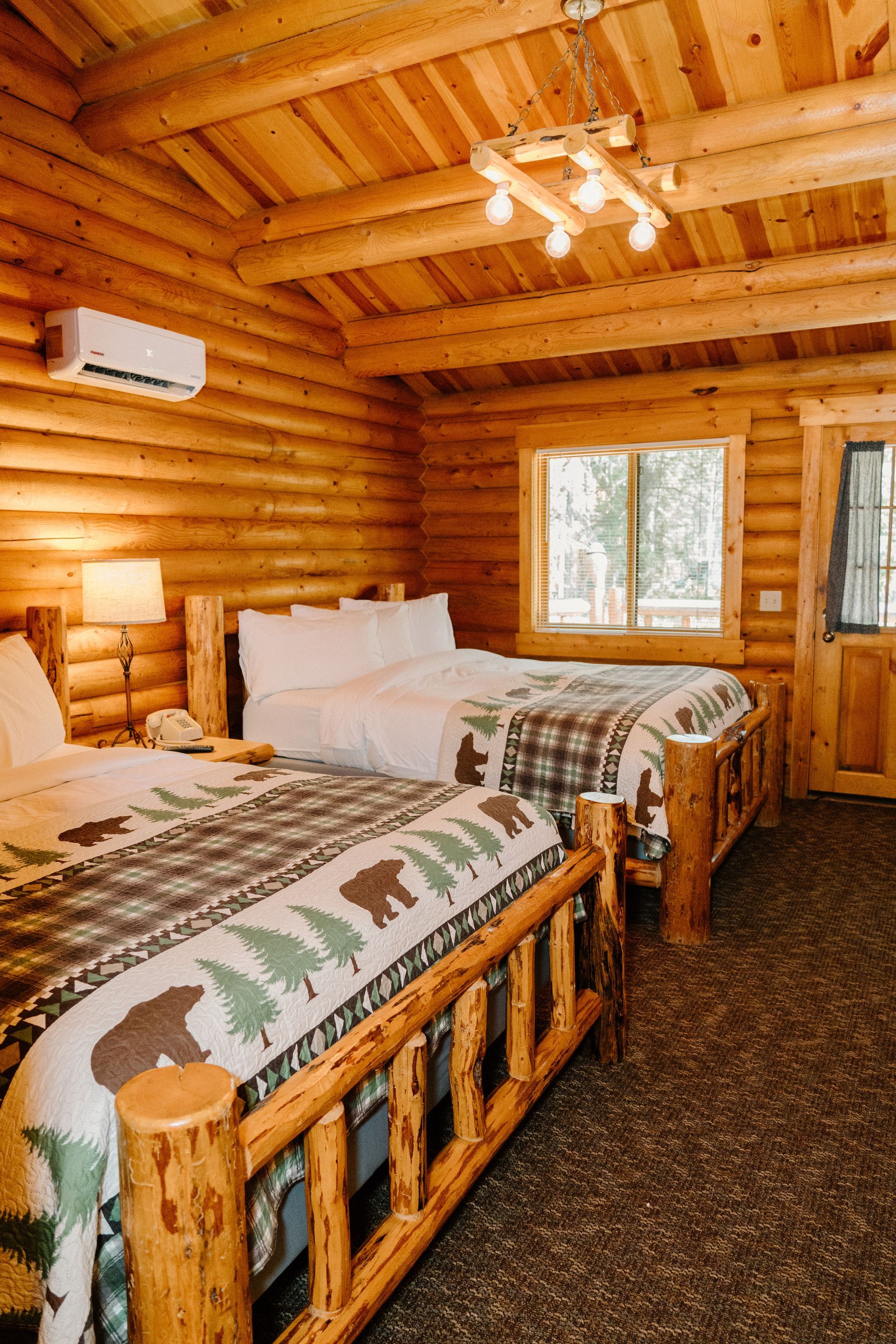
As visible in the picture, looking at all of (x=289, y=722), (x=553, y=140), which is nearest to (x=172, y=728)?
(x=289, y=722)

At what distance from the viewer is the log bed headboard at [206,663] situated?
420 centimetres

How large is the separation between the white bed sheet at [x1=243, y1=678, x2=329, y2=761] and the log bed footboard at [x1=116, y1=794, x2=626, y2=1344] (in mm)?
2080

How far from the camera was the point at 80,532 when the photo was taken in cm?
367

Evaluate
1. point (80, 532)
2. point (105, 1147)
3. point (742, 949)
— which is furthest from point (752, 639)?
point (105, 1147)

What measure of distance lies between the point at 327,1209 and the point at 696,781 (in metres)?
2.19

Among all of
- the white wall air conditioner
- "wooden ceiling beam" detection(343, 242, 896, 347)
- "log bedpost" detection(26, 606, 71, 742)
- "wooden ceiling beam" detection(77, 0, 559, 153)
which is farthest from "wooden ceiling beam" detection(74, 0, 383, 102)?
"wooden ceiling beam" detection(343, 242, 896, 347)

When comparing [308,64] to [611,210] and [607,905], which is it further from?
[607,905]

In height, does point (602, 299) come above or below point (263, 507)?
above

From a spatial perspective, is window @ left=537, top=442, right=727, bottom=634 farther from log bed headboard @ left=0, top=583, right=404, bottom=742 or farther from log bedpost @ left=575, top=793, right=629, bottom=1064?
log bedpost @ left=575, top=793, right=629, bottom=1064

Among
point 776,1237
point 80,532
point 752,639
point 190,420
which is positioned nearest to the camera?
point 776,1237

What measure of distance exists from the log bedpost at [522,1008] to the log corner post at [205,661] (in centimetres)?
248

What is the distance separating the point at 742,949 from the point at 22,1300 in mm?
2651

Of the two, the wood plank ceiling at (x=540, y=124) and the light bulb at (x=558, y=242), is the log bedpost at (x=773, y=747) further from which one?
the light bulb at (x=558, y=242)

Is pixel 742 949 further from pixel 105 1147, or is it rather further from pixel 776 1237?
pixel 105 1147
